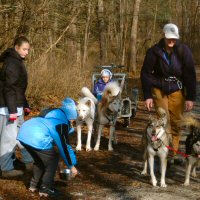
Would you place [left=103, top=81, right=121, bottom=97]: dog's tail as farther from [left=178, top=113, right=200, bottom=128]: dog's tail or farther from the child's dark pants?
the child's dark pants

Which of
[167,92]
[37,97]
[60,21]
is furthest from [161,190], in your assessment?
[60,21]

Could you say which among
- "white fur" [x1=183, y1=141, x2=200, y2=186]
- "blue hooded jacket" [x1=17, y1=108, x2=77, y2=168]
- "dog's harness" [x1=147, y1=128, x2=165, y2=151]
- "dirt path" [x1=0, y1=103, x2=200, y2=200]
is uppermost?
"blue hooded jacket" [x1=17, y1=108, x2=77, y2=168]

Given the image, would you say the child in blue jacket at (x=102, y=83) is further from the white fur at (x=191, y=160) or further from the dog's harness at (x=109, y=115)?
the white fur at (x=191, y=160)

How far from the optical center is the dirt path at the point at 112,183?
5.17 metres

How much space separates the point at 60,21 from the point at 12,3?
2412mm

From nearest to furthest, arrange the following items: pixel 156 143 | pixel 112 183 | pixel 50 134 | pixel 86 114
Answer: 1. pixel 50 134
2. pixel 156 143
3. pixel 112 183
4. pixel 86 114

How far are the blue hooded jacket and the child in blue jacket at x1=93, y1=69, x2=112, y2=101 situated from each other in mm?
3900

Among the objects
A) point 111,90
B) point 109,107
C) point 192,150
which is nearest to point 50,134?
point 192,150

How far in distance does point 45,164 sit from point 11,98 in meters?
1.08

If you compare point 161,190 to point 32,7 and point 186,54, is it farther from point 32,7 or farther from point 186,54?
point 32,7

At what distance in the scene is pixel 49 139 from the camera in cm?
496

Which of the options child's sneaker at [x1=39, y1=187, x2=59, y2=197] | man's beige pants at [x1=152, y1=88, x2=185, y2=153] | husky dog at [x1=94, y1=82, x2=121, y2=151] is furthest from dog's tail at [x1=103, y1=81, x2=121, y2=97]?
child's sneaker at [x1=39, y1=187, x2=59, y2=197]

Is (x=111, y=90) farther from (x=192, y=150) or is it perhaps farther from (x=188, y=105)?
(x=192, y=150)

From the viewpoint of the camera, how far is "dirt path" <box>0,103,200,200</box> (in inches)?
204
